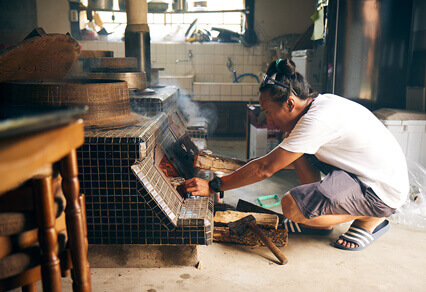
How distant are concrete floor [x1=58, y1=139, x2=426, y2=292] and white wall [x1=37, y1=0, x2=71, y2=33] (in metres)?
6.37

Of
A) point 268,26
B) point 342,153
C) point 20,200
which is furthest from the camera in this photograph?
point 268,26

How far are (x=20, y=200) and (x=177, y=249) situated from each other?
1.39 m

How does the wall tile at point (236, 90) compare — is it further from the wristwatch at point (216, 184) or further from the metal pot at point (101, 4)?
the wristwatch at point (216, 184)

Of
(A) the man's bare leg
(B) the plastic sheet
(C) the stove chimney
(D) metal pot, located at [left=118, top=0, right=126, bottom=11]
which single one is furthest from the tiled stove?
(D) metal pot, located at [left=118, top=0, right=126, bottom=11]

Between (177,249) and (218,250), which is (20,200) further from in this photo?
(218,250)

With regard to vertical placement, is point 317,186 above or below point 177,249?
above

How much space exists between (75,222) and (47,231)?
12 centimetres

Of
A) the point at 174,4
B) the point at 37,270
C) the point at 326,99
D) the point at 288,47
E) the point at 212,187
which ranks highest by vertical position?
the point at 174,4

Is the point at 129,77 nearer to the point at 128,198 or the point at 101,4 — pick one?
the point at 128,198

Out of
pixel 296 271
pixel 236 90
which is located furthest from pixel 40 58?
pixel 236 90

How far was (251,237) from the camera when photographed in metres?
2.69

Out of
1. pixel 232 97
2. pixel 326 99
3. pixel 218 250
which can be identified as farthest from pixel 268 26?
pixel 218 250

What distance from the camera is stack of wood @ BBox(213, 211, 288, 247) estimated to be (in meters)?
2.69

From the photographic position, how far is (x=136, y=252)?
237cm
